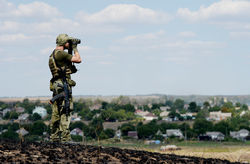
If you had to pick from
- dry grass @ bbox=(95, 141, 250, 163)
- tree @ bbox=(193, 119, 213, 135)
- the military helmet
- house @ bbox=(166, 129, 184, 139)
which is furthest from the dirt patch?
tree @ bbox=(193, 119, 213, 135)

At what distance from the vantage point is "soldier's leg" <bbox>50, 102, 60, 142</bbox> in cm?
1432

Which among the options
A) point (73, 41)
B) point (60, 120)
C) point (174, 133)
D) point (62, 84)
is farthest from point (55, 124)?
point (174, 133)

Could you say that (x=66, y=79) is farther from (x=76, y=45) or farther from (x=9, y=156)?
(x=9, y=156)

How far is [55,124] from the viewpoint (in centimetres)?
1439

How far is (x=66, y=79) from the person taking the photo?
14.3 m

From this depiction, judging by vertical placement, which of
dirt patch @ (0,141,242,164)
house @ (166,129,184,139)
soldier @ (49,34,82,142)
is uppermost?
soldier @ (49,34,82,142)

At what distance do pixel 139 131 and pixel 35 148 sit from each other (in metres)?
101

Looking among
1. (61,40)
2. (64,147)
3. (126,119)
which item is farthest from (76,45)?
(126,119)

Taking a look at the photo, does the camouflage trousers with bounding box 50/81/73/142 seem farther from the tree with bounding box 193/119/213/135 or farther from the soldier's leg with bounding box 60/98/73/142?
the tree with bounding box 193/119/213/135

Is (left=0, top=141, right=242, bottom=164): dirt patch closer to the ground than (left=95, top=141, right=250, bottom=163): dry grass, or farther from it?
farther from it

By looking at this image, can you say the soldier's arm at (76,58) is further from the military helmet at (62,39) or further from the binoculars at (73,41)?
the military helmet at (62,39)

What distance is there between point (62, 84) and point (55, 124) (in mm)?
1241

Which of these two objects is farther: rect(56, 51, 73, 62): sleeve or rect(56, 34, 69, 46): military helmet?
rect(56, 34, 69, 46): military helmet

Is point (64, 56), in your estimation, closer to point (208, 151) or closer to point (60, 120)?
point (60, 120)
